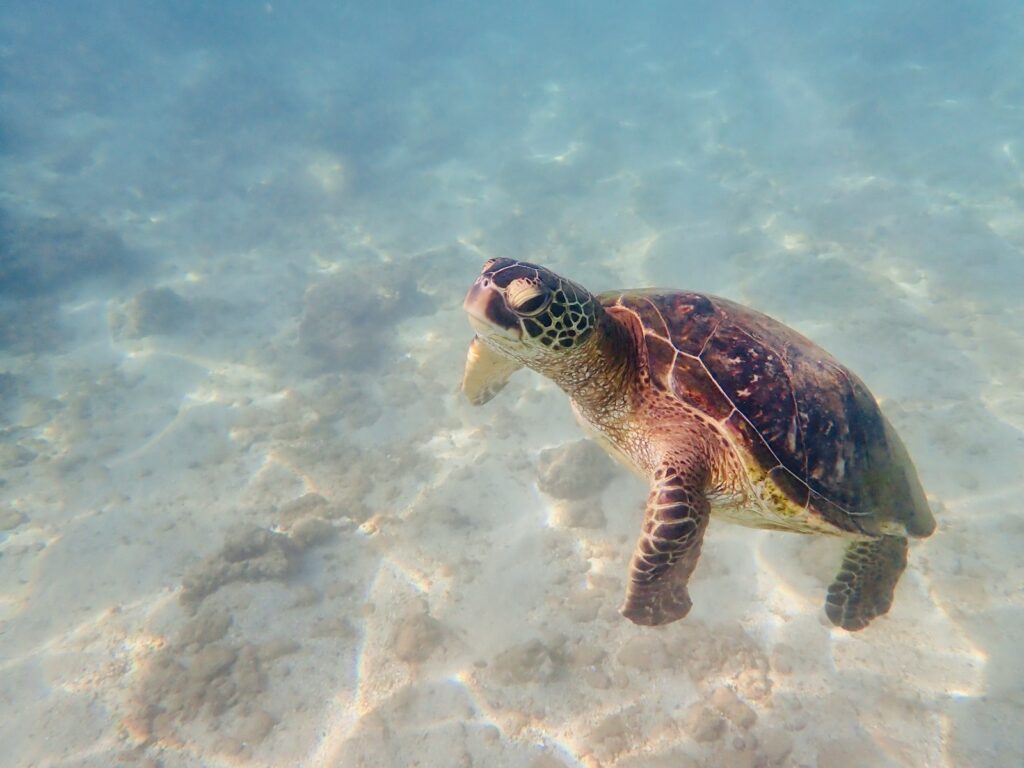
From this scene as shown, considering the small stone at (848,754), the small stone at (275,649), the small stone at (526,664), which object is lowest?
the small stone at (275,649)

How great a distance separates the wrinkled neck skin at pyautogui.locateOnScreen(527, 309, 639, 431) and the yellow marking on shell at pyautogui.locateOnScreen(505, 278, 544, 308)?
1.44ft

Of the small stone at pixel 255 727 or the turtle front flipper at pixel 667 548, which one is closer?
the turtle front flipper at pixel 667 548

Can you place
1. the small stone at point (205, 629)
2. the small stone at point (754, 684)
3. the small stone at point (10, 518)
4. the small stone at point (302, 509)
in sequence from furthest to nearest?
the small stone at point (10, 518), the small stone at point (302, 509), the small stone at point (205, 629), the small stone at point (754, 684)

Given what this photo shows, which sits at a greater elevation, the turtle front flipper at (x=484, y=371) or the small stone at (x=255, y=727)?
the turtle front flipper at (x=484, y=371)

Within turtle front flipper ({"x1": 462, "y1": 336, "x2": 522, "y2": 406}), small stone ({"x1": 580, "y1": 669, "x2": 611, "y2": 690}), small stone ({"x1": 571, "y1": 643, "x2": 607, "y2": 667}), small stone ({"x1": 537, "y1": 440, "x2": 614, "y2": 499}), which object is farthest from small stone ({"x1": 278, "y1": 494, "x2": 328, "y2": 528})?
small stone ({"x1": 580, "y1": 669, "x2": 611, "y2": 690})

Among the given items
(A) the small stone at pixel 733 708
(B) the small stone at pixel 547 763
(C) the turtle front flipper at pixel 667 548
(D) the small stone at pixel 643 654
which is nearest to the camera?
(C) the turtle front flipper at pixel 667 548

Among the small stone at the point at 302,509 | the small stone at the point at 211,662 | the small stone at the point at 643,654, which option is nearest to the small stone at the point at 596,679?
the small stone at the point at 643,654

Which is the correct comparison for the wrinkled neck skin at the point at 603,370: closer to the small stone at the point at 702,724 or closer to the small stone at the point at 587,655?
the small stone at the point at 587,655

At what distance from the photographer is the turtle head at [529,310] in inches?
105

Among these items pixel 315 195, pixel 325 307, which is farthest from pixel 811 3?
pixel 325 307

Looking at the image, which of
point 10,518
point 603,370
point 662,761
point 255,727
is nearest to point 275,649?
point 255,727

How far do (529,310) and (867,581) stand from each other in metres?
3.27

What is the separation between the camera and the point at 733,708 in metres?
3.94

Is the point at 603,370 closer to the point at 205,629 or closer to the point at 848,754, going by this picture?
the point at 848,754
